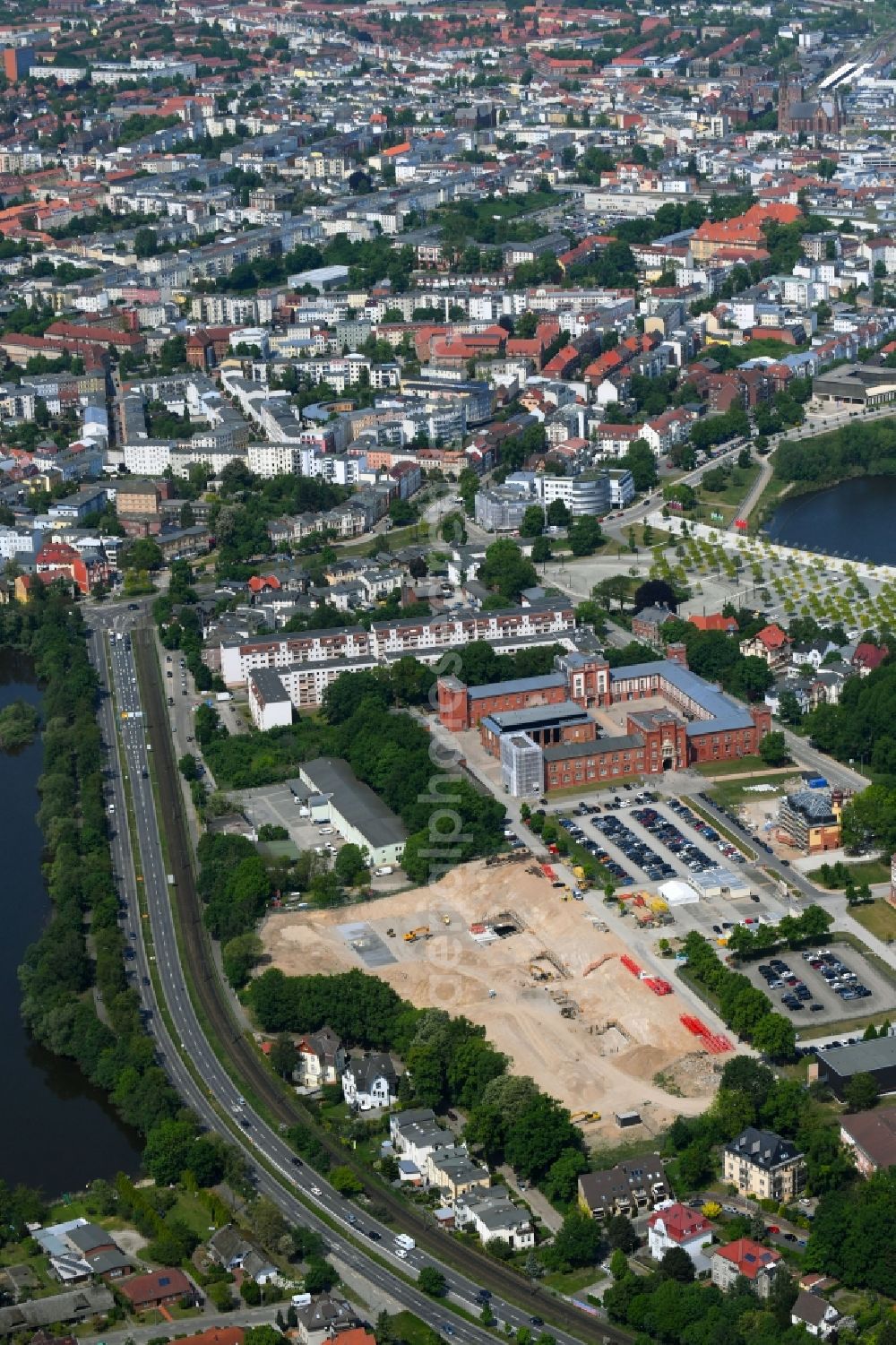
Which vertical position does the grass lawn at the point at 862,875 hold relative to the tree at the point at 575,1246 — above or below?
below

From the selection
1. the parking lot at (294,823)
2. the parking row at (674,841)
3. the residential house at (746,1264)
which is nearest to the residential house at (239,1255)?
the residential house at (746,1264)

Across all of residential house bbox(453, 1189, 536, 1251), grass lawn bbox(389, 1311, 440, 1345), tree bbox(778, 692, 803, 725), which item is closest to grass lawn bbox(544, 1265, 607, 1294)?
residential house bbox(453, 1189, 536, 1251)

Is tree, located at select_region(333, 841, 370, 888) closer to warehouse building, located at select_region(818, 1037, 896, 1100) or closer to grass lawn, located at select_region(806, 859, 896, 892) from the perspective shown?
grass lawn, located at select_region(806, 859, 896, 892)

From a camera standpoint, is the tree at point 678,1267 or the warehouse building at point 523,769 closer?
the tree at point 678,1267

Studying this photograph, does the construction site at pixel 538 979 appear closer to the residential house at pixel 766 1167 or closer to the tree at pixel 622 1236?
the residential house at pixel 766 1167

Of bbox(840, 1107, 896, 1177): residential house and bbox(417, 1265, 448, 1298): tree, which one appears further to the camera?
bbox(840, 1107, 896, 1177): residential house

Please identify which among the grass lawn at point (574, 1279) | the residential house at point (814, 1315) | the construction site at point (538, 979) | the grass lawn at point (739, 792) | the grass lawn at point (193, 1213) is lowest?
the grass lawn at point (193, 1213)

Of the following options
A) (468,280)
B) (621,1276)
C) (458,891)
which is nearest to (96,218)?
(468,280)
